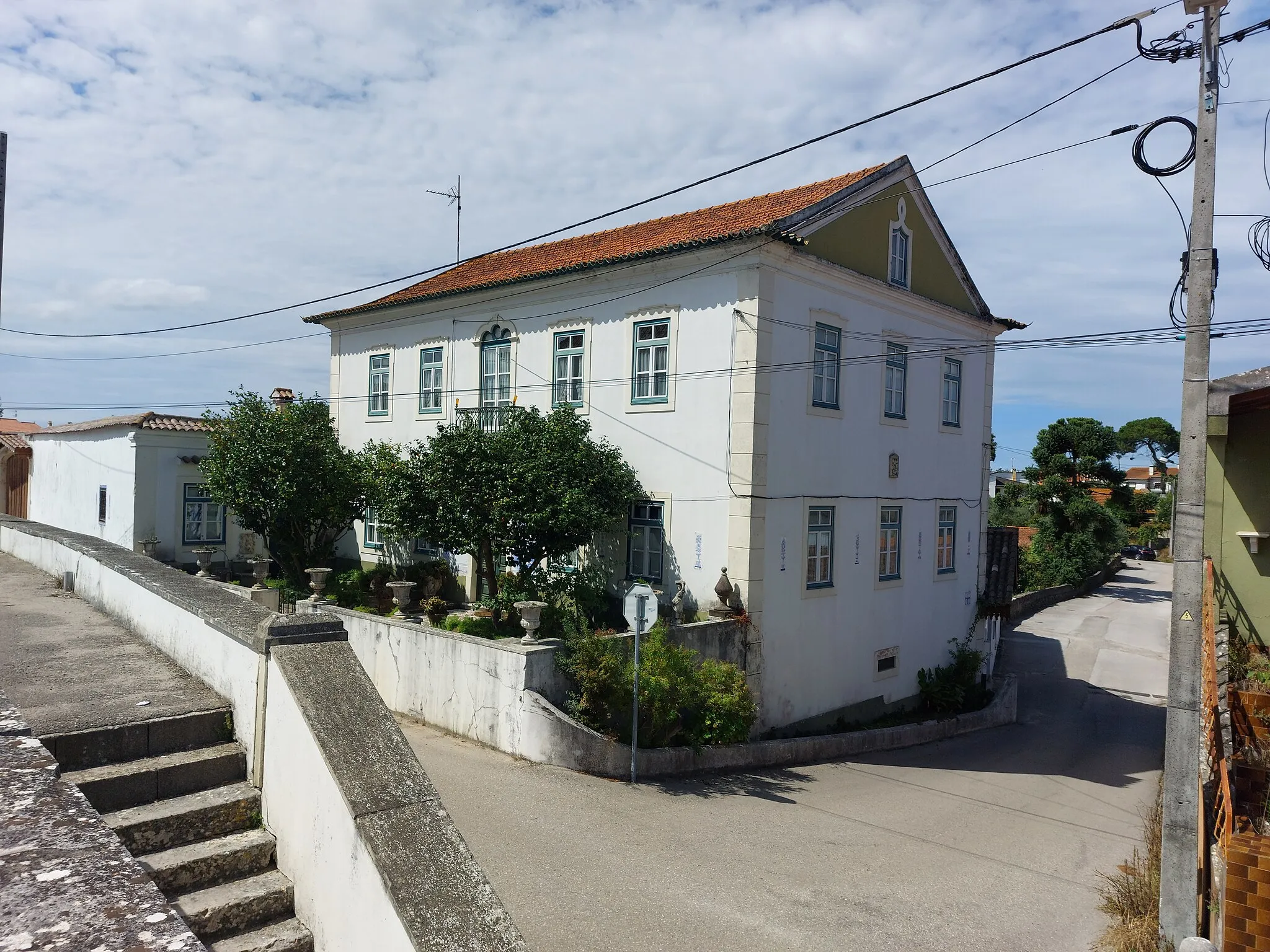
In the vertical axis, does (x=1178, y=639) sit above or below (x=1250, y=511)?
below

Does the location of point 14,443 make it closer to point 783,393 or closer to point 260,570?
point 260,570

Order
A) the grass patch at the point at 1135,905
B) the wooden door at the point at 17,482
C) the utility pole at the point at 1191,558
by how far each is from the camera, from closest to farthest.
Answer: the utility pole at the point at 1191,558 < the grass patch at the point at 1135,905 < the wooden door at the point at 17,482

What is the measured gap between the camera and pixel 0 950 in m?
2.00

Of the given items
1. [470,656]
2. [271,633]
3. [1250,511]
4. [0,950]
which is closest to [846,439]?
[1250,511]

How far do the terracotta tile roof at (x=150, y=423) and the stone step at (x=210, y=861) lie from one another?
1694cm

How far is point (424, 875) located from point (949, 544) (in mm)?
17688

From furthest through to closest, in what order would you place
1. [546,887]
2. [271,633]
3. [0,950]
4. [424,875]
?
1. [546,887]
2. [271,633]
3. [424,875]
4. [0,950]

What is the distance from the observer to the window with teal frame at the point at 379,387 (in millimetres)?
20328

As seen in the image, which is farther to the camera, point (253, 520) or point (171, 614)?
point (253, 520)

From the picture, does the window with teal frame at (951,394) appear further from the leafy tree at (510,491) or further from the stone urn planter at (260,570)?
the stone urn planter at (260,570)

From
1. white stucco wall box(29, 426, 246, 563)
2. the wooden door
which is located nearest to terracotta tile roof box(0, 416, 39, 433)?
the wooden door

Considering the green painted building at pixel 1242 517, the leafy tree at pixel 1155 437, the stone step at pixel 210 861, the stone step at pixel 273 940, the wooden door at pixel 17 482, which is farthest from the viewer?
the leafy tree at pixel 1155 437

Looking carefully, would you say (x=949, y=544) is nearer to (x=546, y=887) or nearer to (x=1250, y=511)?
(x=1250, y=511)

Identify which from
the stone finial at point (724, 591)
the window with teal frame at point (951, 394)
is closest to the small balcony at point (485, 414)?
the stone finial at point (724, 591)
